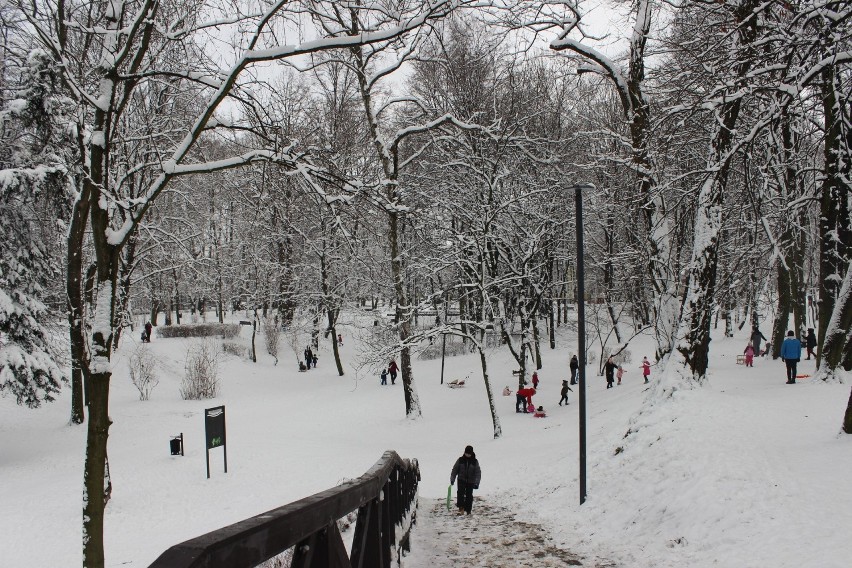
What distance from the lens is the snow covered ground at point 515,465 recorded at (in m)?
6.87

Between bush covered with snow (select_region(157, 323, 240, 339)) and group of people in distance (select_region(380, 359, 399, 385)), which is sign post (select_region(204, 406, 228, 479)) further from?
bush covered with snow (select_region(157, 323, 240, 339))

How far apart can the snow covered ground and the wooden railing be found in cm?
348

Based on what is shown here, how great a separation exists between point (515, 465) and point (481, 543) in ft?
25.9

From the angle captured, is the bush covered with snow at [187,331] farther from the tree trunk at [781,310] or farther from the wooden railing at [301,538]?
the wooden railing at [301,538]

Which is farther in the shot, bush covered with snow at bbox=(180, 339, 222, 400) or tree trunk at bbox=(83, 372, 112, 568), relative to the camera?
bush covered with snow at bbox=(180, 339, 222, 400)

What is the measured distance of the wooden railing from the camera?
140 centimetres

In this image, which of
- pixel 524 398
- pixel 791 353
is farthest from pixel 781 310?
pixel 524 398

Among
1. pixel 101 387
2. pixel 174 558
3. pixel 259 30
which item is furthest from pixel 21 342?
pixel 174 558

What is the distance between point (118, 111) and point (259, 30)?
1.71 meters

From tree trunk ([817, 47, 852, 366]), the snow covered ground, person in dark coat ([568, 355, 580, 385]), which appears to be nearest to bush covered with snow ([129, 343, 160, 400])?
the snow covered ground

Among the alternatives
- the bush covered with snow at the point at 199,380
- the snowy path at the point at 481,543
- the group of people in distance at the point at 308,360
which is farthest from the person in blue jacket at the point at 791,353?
the group of people in distance at the point at 308,360

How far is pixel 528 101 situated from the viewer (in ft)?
75.7

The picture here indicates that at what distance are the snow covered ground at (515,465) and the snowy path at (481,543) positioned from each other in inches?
4.9

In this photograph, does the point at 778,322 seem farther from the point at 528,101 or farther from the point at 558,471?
the point at 558,471
